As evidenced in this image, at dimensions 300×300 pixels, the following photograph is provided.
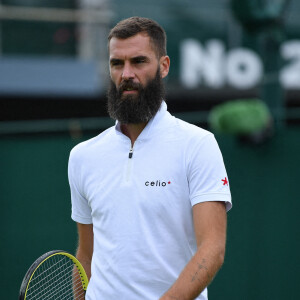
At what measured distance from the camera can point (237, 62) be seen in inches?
517

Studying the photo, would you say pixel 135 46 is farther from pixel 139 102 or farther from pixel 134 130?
pixel 134 130

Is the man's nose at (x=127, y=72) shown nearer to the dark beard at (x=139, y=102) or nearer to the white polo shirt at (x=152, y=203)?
the dark beard at (x=139, y=102)

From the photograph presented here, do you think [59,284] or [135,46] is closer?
[135,46]

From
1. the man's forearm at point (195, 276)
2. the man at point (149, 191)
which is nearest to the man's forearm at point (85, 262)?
the man at point (149, 191)

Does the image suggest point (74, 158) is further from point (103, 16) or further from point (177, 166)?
point (103, 16)

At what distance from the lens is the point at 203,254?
280cm

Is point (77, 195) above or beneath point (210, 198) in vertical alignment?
beneath

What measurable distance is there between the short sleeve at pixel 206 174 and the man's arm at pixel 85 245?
700mm

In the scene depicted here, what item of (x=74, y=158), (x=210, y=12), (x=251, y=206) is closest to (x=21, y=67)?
(x=210, y=12)

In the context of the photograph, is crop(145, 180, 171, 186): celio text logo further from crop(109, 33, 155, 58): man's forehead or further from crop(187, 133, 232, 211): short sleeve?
crop(109, 33, 155, 58): man's forehead

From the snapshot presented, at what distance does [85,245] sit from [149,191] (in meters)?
0.66

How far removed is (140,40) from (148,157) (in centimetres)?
47

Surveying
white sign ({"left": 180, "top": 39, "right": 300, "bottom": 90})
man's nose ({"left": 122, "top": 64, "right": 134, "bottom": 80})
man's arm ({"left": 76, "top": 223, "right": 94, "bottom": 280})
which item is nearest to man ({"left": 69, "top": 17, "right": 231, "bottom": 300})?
man's nose ({"left": 122, "top": 64, "right": 134, "bottom": 80})

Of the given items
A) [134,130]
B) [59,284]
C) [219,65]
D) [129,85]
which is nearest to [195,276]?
[134,130]
